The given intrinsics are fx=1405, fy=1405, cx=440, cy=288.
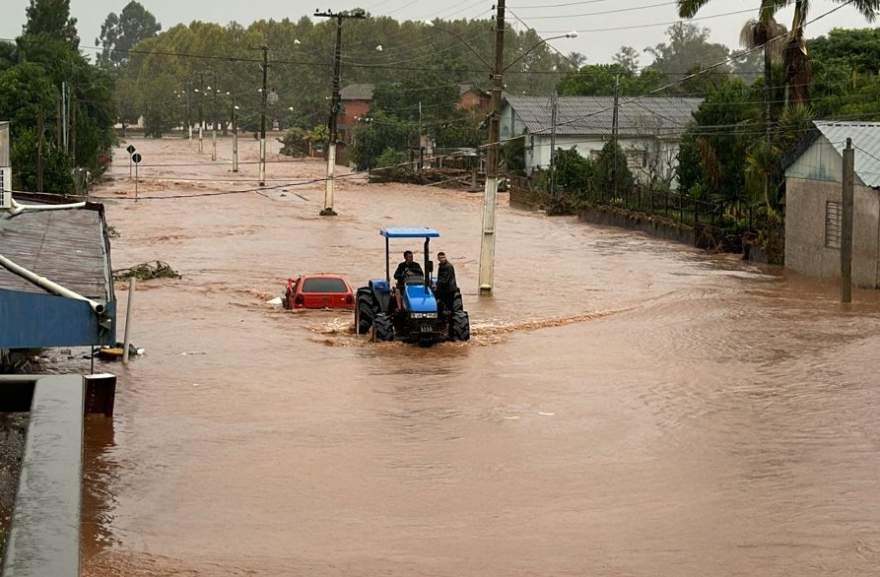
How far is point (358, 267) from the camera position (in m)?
40.5

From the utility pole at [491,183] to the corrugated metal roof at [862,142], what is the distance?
818 centimetres

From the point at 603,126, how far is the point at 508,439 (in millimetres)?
62796

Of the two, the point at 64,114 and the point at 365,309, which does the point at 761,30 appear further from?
the point at 64,114

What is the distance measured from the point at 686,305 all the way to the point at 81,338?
18.7 metres

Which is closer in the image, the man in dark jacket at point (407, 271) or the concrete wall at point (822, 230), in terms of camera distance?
the man in dark jacket at point (407, 271)

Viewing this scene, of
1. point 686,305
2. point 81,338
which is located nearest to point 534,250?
point 686,305

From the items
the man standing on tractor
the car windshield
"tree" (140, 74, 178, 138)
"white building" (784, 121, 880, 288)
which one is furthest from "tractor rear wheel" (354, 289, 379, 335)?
"tree" (140, 74, 178, 138)

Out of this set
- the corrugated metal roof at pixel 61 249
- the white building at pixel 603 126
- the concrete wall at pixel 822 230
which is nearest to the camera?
the corrugated metal roof at pixel 61 249

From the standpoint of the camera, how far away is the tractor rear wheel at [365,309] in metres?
26.0

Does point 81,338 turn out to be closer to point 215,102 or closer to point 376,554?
point 376,554

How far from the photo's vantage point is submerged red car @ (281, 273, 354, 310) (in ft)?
101

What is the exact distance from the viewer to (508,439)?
18.3m

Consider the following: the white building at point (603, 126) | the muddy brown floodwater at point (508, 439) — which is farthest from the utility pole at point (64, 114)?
the muddy brown floodwater at point (508, 439)

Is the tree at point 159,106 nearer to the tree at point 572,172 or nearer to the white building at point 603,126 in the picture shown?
the white building at point 603,126
